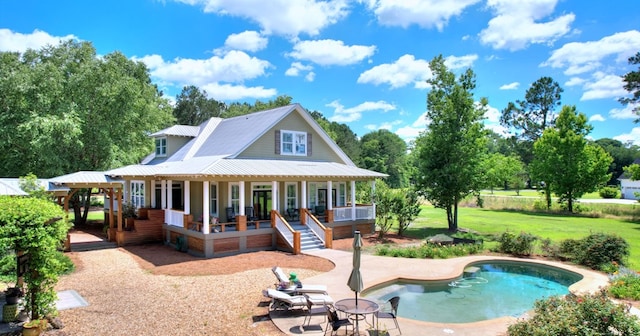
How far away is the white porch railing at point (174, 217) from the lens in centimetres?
2006

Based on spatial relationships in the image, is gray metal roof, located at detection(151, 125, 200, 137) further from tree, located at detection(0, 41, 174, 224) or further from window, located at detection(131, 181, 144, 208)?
window, located at detection(131, 181, 144, 208)

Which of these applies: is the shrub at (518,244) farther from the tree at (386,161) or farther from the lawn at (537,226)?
the tree at (386,161)

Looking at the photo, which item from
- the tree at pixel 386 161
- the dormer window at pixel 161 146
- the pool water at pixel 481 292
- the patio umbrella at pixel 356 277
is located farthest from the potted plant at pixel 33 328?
the tree at pixel 386 161

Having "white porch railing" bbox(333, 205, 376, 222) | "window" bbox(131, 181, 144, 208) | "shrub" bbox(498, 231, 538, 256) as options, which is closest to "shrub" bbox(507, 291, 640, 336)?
"shrub" bbox(498, 231, 538, 256)

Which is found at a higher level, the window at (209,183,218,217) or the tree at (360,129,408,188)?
the tree at (360,129,408,188)

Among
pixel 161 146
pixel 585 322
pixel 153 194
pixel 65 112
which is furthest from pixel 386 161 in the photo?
pixel 585 322

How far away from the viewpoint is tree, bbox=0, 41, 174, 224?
24134mm

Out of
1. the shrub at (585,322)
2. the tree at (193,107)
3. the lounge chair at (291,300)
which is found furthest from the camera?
the tree at (193,107)

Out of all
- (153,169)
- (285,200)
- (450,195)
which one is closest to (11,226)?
(153,169)

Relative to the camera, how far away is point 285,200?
937 inches

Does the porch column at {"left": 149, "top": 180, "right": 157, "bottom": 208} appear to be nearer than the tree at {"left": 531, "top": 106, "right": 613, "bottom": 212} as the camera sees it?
Yes

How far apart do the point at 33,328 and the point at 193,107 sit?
67105 millimetres

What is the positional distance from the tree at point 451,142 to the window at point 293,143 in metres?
8.34

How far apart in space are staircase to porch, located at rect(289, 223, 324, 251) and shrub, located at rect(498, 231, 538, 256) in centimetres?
879
